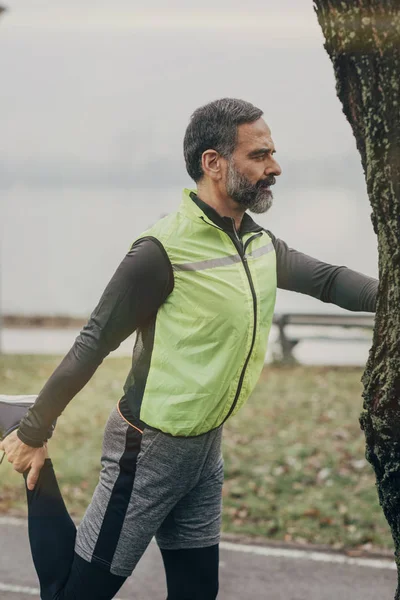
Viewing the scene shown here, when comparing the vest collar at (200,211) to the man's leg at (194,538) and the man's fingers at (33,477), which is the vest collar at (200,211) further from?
the man's fingers at (33,477)

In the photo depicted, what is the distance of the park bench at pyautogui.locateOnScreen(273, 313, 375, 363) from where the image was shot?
11.1 metres

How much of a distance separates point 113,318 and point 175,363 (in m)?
0.27

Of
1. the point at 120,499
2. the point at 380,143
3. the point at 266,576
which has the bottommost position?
the point at 266,576

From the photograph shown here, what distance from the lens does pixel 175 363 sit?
283 centimetres

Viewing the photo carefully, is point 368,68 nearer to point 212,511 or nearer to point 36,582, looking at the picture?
point 212,511

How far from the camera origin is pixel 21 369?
12.1 m

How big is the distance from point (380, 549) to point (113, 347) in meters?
3.46

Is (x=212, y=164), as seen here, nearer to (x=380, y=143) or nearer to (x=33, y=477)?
(x=380, y=143)

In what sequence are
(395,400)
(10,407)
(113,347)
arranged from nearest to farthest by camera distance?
(395,400)
(113,347)
(10,407)

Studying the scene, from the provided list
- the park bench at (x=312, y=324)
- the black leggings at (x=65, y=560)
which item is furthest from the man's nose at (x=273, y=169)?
the park bench at (x=312, y=324)

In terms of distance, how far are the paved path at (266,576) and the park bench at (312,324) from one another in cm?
597

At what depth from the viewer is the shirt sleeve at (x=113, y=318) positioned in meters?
2.76

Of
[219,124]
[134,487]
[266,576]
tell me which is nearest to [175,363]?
[134,487]

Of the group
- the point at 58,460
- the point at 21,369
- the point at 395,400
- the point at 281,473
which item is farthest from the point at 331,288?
the point at 21,369
